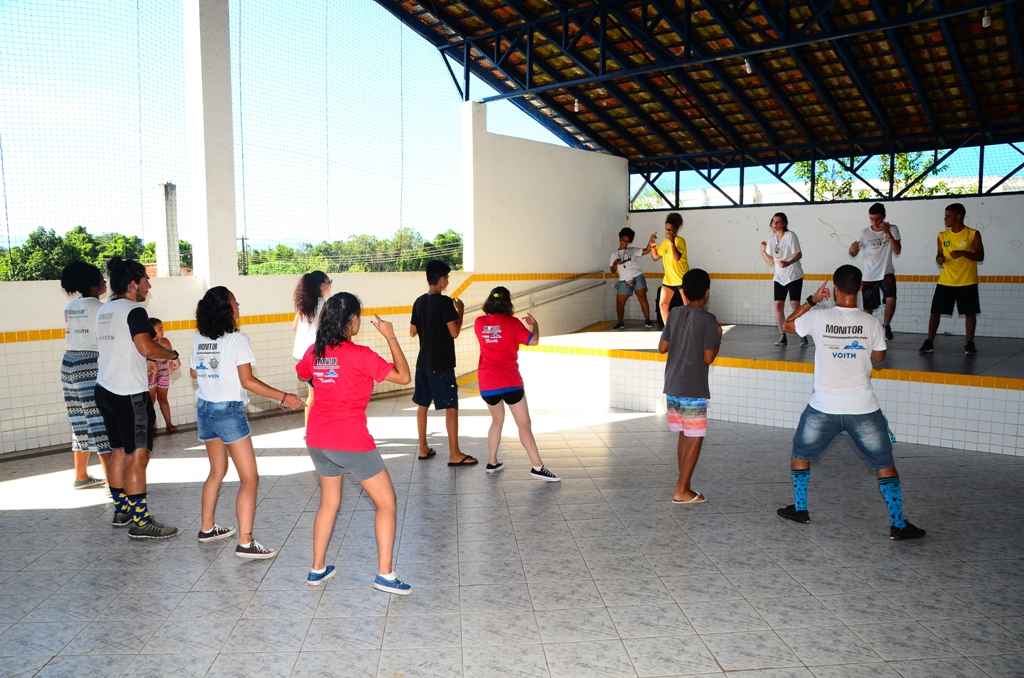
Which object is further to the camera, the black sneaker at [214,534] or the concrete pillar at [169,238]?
the concrete pillar at [169,238]

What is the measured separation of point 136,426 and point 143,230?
392 centimetres

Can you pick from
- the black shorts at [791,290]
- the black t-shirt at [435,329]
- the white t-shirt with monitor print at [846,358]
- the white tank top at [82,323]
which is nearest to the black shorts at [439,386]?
the black t-shirt at [435,329]

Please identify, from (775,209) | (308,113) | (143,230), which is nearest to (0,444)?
(143,230)

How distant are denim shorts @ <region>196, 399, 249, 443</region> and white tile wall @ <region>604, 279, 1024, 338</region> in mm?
10808

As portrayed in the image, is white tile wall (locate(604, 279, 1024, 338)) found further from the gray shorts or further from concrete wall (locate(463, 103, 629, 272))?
the gray shorts

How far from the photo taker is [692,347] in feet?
16.0

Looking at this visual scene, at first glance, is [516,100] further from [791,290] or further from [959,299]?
[959,299]

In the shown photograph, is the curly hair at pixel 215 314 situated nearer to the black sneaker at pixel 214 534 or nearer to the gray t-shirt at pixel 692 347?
the black sneaker at pixel 214 534

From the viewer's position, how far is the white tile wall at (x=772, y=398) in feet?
21.5

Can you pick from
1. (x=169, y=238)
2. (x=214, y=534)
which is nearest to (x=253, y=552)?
(x=214, y=534)

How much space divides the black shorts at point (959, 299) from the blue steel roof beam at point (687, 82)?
4.78m

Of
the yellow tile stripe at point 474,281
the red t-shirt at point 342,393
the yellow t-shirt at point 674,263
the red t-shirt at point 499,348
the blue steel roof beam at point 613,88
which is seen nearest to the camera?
the red t-shirt at point 342,393

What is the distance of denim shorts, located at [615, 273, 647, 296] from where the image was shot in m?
13.0

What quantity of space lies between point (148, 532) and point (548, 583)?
2488mm
